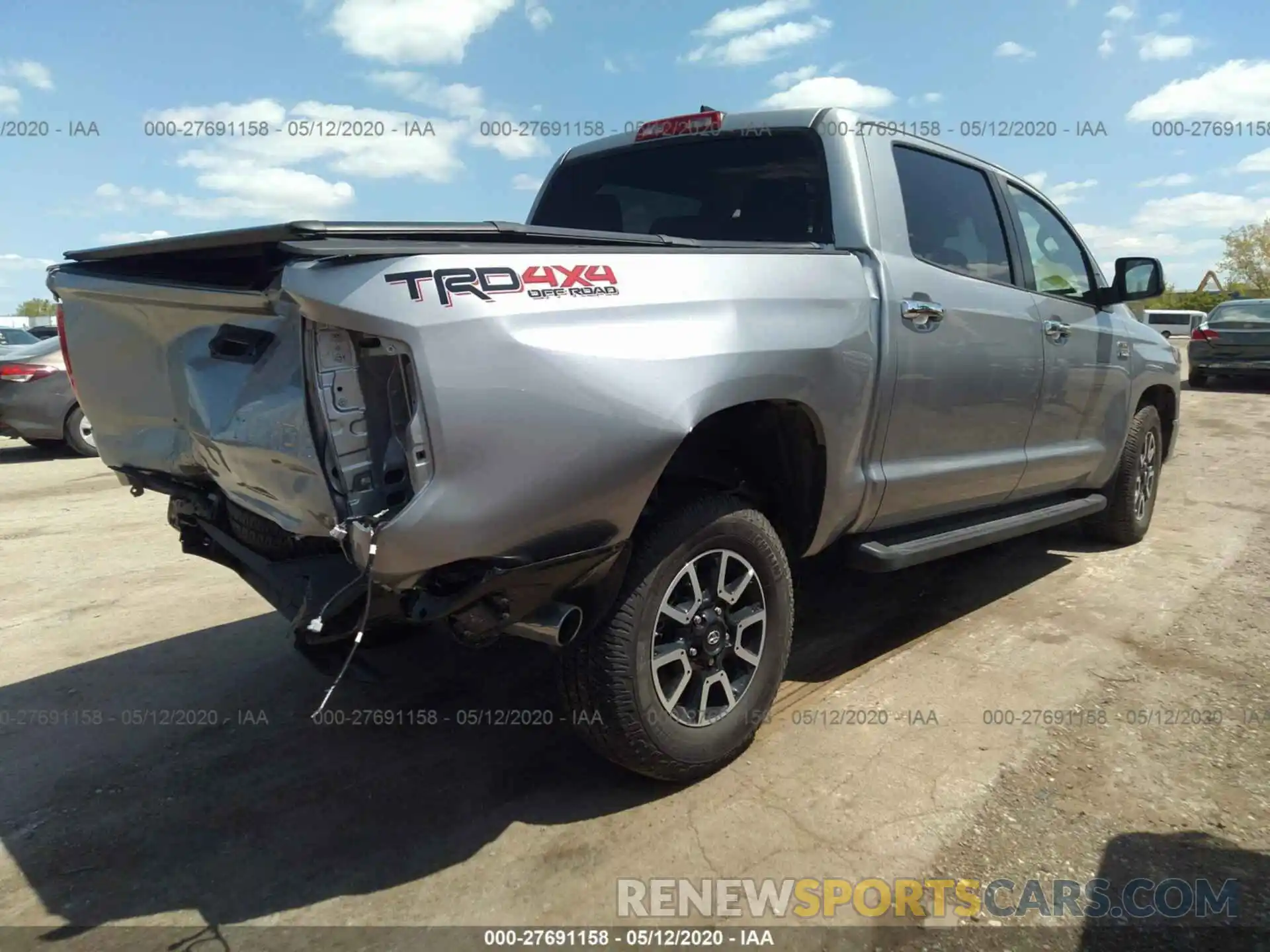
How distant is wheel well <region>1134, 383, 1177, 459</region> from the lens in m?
5.60

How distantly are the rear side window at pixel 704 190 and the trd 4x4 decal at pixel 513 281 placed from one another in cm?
130

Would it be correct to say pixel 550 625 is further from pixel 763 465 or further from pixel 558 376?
pixel 763 465

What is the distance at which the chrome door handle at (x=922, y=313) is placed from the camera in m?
3.27

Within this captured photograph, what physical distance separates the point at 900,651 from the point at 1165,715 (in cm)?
99

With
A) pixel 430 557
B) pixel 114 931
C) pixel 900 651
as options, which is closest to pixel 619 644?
pixel 430 557

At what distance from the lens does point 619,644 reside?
2.50 m

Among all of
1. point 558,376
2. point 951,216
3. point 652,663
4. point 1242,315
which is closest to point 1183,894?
point 652,663

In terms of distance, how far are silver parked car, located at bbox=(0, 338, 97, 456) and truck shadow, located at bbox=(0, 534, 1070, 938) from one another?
6.91 metres

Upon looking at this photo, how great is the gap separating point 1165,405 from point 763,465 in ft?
13.4

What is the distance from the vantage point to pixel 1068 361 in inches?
172

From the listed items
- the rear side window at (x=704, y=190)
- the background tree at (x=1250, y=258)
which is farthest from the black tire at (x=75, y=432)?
the background tree at (x=1250, y=258)

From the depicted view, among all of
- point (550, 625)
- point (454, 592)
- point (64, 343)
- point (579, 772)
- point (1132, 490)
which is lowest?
point (579, 772)

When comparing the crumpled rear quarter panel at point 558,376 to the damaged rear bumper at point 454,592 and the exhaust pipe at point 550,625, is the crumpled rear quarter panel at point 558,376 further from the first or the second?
the exhaust pipe at point 550,625

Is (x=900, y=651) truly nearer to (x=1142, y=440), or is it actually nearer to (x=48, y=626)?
(x=1142, y=440)
